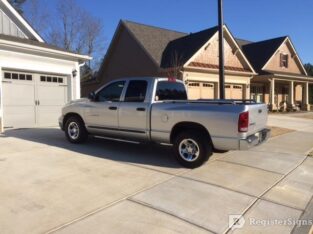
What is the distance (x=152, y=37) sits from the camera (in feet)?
83.9

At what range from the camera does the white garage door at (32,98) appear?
488 inches

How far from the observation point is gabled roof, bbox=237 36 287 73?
1177 inches

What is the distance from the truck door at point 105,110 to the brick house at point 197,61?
12594 mm

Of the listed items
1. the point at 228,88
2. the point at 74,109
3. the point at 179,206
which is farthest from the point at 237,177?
the point at 228,88

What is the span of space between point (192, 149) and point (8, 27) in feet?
37.5

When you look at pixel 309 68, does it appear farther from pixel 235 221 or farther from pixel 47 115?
pixel 235 221

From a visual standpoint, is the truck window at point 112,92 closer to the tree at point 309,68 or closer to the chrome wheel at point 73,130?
the chrome wheel at point 73,130

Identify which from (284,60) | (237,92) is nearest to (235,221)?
(237,92)

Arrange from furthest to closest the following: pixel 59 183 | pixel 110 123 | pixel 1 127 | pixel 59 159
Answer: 1. pixel 1 127
2. pixel 110 123
3. pixel 59 159
4. pixel 59 183

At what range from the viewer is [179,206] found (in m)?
4.96

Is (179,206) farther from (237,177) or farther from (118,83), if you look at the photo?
(118,83)

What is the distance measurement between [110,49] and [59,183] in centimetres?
2296

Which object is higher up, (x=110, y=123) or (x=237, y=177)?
(x=110, y=123)

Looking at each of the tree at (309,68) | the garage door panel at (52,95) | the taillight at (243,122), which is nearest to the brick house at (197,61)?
the garage door panel at (52,95)
